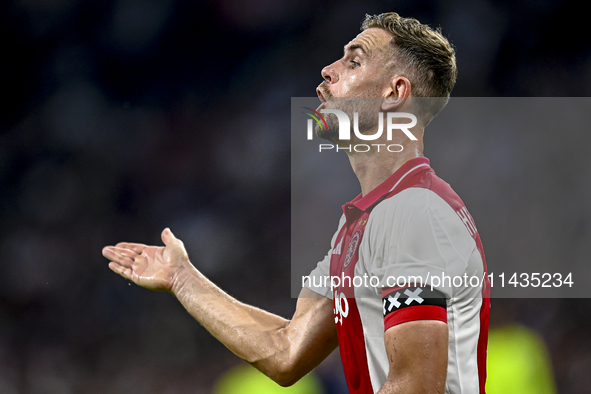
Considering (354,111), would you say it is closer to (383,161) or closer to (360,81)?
(360,81)

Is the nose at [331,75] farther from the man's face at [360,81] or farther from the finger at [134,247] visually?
the finger at [134,247]

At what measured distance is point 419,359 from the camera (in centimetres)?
125

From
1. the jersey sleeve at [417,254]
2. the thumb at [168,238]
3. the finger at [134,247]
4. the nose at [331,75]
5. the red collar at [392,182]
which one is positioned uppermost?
the nose at [331,75]

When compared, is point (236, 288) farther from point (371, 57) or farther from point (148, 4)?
point (371, 57)

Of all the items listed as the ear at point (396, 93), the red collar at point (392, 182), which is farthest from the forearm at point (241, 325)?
the ear at point (396, 93)

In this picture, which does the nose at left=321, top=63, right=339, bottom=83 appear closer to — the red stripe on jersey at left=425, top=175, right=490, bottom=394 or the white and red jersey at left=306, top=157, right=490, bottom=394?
the white and red jersey at left=306, top=157, right=490, bottom=394

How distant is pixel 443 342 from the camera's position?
127 cm

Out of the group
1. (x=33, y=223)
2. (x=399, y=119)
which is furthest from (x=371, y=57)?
(x=33, y=223)

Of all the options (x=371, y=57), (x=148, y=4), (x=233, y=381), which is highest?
(x=148, y=4)

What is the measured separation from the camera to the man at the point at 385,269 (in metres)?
1.29

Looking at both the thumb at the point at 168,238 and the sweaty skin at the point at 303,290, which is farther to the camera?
the thumb at the point at 168,238

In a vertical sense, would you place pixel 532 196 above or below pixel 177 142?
below

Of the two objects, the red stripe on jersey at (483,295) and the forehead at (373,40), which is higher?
the forehead at (373,40)

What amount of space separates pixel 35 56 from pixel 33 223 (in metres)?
1.41
